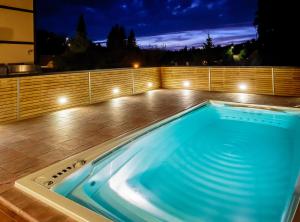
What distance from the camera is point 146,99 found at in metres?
7.99

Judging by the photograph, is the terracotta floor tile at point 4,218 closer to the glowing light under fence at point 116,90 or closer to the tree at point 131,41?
the glowing light under fence at point 116,90

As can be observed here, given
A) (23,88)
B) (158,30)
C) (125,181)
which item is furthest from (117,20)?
(125,181)

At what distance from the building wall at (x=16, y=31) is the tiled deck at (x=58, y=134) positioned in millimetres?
2498

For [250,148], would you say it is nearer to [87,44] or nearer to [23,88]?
[23,88]

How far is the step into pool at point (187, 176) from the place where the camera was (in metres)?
2.74

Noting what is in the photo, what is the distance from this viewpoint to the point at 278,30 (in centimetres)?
1820

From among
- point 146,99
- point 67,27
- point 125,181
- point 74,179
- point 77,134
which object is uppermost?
point 67,27

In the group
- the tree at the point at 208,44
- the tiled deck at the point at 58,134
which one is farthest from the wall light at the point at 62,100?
the tree at the point at 208,44

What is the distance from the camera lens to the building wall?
271 inches

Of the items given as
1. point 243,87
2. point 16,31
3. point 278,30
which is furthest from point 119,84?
point 278,30

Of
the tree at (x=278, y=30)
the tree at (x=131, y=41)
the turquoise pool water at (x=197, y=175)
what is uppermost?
the tree at (x=131, y=41)

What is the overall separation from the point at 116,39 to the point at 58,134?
91.8 ft

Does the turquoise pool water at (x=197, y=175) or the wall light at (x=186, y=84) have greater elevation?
the wall light at (x=186, y=84)

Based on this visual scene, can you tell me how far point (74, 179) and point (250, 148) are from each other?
3.57 meters
